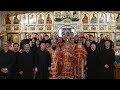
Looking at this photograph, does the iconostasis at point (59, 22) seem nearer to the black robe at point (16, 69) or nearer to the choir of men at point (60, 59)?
the choir of men at point (60, 59)

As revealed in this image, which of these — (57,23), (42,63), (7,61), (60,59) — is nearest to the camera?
(7,61)

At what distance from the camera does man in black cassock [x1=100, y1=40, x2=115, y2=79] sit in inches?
370

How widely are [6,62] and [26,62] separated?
540mm

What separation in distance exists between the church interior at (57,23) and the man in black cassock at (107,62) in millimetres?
642

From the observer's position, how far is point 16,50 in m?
9.35

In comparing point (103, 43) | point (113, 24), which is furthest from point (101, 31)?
point (103, 43)

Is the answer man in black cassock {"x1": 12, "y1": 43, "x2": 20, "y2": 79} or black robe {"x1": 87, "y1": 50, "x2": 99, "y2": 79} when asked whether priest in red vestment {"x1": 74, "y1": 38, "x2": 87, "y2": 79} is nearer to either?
black robe {"x1": 87, "y1": 50, "x2": 99, "y2": 79}

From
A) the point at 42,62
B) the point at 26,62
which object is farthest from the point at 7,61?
the point at 42,62

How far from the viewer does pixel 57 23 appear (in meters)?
11.3

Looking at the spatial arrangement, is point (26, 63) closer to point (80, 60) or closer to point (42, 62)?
point (42, 62)

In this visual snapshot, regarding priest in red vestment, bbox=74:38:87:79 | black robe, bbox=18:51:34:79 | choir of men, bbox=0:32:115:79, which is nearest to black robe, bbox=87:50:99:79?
choir of men, bbox=0:32:115:79

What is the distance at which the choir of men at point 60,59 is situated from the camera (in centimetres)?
931

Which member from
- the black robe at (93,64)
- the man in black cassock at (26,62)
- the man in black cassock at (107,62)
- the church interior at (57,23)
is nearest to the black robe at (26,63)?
the man in black cassock at (26,62)
